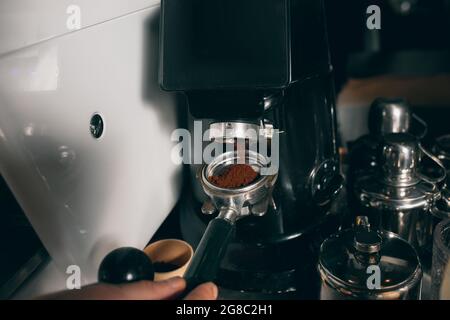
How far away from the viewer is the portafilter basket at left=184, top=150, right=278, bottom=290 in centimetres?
46

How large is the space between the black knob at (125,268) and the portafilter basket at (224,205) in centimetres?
5

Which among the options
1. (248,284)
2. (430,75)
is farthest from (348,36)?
(248,284)

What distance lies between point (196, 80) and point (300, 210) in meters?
0.23

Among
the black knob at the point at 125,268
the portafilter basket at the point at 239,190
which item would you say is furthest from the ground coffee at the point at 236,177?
the black knob at the point at 125,268

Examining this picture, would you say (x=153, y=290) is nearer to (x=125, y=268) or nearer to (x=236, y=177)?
(x=125, y=268)

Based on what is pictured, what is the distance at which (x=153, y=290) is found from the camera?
427mm

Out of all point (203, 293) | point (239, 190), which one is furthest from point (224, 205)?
point (203, 293)

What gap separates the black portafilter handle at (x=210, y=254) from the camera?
0.45 m

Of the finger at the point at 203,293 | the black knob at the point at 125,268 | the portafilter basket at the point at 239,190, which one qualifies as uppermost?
the portafilter basket at the point at 239,190

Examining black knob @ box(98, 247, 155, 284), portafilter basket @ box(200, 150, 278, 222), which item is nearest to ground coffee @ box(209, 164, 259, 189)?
portafilter basket @ box(200, 150, 278, 222)

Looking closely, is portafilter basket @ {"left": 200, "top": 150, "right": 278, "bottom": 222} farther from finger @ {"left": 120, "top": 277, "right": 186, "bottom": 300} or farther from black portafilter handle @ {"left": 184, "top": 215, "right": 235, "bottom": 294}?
finger @ {"left": 120, "top": 277, "right": 186, "bottom": 300}

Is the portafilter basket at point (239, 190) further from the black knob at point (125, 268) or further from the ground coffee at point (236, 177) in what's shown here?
the black knob at point (125, 268)

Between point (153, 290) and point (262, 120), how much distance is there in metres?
0.27
